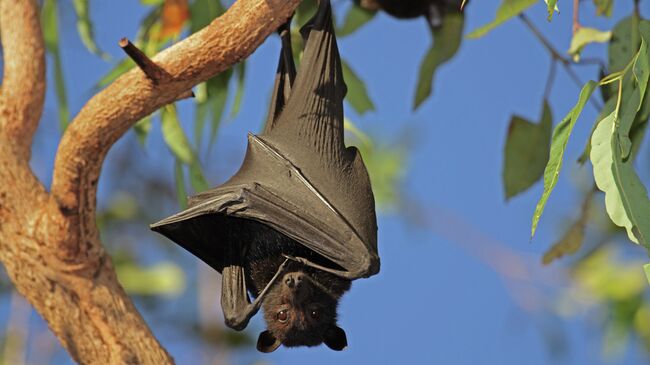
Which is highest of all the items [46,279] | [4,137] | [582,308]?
[4,137]

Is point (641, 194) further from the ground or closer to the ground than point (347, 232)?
closer to the ground

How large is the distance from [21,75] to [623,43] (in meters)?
2.88

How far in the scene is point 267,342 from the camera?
15.0ft

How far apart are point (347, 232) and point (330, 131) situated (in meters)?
0.49

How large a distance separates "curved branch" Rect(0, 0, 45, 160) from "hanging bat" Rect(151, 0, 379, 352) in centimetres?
83

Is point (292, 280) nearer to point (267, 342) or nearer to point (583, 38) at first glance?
point (267, 342)

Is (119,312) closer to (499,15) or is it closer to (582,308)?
(499,15)

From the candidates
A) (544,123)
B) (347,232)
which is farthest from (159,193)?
(347,232)

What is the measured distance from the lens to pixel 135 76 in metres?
3.83

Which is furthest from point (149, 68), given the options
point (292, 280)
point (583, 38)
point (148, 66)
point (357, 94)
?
point (583, 38)

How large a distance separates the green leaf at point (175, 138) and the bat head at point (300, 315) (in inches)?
32.0

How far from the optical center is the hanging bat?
13.4 ft

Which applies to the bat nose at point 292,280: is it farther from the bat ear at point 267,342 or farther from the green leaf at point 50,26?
the green leaf at point 50,26

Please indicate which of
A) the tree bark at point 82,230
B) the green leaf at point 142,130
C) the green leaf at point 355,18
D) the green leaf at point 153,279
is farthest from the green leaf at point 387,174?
the tree bark at point 82,230
